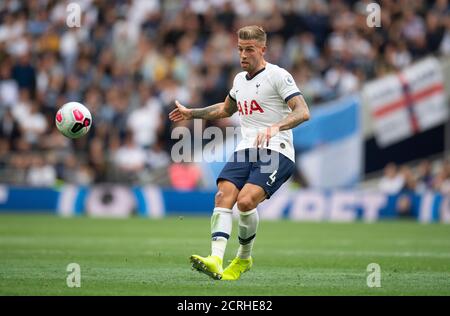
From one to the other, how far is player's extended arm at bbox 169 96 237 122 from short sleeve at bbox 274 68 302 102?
0.85 meters

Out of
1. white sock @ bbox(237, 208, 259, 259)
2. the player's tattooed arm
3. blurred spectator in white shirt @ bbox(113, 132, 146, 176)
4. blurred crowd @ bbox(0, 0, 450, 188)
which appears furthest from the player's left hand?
blurred spectator in white shirt @ bbox(113, 132, 146, 176)

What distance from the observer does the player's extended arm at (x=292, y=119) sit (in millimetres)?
9195

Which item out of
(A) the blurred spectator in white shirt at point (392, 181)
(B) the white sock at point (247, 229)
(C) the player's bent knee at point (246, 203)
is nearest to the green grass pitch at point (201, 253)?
(B) the white sock at point (247, 229)

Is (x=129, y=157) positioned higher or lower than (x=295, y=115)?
higher

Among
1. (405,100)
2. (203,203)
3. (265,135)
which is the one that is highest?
(405,100)

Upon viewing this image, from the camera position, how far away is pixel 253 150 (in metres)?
9.99

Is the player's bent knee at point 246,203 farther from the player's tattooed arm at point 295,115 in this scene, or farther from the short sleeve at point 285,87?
the short sleeve at point 285,87

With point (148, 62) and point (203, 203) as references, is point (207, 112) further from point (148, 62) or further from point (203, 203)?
point (148, 62)

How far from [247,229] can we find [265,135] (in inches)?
53.7

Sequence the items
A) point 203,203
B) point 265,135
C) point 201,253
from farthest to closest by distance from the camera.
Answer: point 203,203
point 201,253
point 265,135

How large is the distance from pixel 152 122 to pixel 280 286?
1546 cm

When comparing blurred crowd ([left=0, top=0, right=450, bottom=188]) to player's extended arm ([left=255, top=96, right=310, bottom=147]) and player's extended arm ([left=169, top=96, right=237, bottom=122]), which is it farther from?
player's extended arm ([left=255, top=96, right=310, bottom=147])

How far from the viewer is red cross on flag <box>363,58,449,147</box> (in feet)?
81.1

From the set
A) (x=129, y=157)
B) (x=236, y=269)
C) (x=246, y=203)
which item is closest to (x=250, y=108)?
(x=246, y=203)
